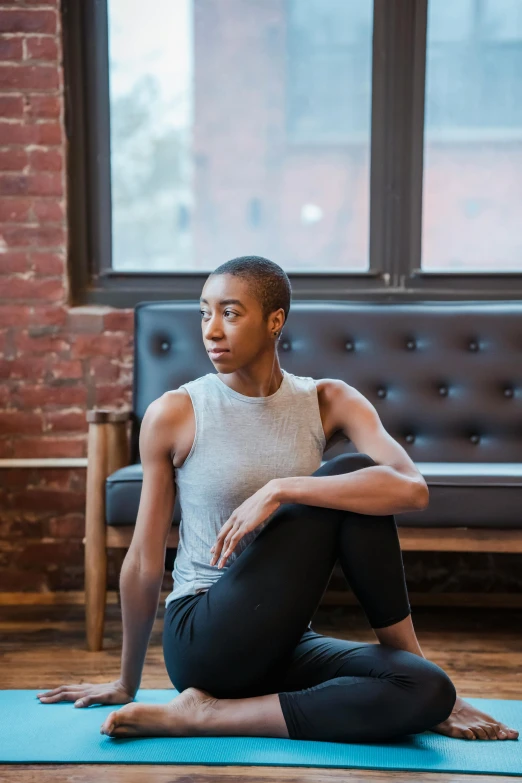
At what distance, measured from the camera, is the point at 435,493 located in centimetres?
209

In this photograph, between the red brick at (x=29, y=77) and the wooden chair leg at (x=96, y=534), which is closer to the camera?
the wooden chair leg at (x=96, y=534)

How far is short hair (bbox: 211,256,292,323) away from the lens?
1497mm

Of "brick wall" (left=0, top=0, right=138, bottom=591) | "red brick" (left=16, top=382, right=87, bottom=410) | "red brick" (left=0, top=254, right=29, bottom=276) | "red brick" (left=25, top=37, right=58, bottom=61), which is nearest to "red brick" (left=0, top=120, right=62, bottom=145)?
"brick wall" (left=0, top=0, right=138, bottom=591)

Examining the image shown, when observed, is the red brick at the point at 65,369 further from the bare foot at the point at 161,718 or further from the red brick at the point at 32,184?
the bare foot at the point at 161,718

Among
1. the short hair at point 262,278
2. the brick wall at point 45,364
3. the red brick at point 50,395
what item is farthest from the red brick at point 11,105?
the short hair at point 262,278

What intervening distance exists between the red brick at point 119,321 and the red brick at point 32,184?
1.40 feet

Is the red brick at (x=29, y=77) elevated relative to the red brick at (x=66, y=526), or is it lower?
elevated

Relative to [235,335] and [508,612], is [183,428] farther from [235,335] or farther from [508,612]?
[508,612]

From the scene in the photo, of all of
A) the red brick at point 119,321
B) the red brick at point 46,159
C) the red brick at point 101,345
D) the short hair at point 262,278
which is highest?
the red brick at point 46,159

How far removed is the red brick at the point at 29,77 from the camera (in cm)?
265

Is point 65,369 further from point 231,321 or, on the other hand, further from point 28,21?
point 231,321

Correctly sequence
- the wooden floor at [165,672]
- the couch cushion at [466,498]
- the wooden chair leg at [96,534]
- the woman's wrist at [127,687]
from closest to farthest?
the wooden floor at [165,672]
the woman's wrist at [127,687]
the couch cushion at [466,498]
the wooden chair leg at [96,534]

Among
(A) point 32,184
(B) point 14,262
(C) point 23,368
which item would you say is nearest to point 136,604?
(C) point 23,368

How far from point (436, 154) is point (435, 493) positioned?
4.24 ft
